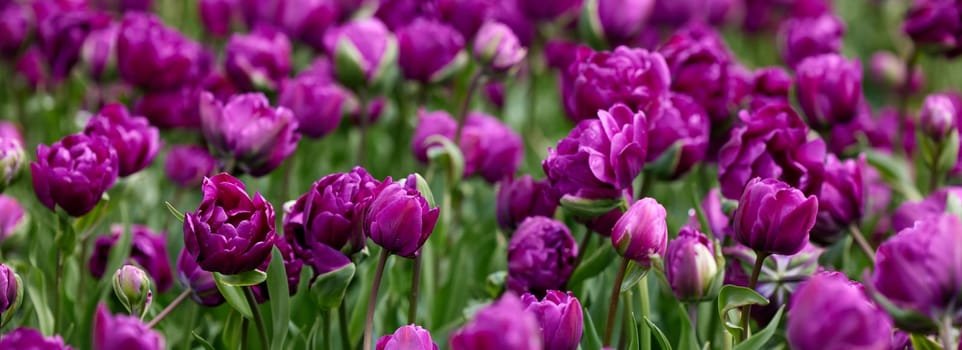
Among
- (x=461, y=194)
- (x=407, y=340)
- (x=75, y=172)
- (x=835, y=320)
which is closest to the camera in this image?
(x=835, y=320)

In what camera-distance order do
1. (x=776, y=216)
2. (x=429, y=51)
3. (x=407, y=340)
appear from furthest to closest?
(x=429, y=51)
(x=776, y=216)
(x=407, y=340)

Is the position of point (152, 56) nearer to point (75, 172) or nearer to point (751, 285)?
point (75, 172)

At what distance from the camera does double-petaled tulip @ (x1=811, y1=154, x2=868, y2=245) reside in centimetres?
134

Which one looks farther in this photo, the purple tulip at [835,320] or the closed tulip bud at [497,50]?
the closed tulip bud at [497,50]

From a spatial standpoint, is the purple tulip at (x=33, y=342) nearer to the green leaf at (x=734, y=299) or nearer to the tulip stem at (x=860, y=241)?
the green leaf at (x=734, y=299)

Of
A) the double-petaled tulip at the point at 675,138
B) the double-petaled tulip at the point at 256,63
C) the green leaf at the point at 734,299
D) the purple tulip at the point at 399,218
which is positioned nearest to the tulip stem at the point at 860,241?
the double-petaled tulip at the point at 675,138

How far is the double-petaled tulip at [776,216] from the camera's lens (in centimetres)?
106

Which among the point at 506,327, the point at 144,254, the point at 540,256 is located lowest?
the point at 144,254

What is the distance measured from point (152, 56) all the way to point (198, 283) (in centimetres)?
70

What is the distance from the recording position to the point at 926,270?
34.6 inches

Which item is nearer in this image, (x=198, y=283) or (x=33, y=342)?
(x=33, y=342)

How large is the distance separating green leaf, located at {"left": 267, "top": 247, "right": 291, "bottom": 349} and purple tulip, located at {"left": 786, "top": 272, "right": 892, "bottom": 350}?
1.70 ft

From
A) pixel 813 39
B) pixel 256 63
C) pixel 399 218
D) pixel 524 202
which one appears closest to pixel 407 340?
pixel 399 218

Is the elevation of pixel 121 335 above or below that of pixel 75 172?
above
